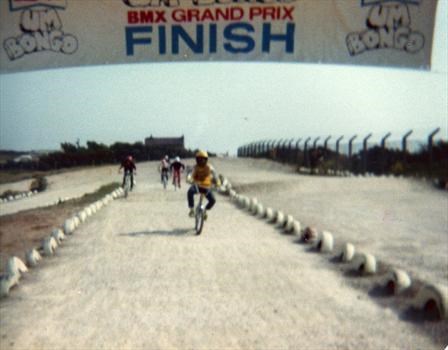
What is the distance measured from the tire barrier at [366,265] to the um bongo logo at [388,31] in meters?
3.26

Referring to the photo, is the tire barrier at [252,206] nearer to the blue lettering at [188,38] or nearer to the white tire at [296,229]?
the white tire at [296,229]

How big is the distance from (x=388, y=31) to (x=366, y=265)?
3.53 meters

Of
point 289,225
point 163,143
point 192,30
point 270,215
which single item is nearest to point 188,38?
point 192,30

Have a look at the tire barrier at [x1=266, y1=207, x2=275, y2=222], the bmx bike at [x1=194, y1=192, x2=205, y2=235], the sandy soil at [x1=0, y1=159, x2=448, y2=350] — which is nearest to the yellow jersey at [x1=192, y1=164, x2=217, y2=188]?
the bmx bike at [x1=194, y1=192, x2=205, y2=235]

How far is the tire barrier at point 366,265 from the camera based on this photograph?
7359 mm

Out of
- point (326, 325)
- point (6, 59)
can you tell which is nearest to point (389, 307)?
point (326, 325)

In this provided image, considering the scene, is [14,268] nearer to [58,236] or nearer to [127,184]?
[58,236]

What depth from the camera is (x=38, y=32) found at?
5625mm

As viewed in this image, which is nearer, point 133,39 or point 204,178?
point 133,39

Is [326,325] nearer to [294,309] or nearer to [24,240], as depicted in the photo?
[294,309]

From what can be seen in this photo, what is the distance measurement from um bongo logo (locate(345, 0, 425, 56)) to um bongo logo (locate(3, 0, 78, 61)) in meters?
3.06

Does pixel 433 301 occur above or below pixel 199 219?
above

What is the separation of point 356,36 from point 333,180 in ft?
54.9

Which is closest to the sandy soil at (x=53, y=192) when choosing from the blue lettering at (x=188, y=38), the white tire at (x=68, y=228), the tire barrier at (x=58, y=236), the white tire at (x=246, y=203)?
the white tire at (x=246, y=203)
